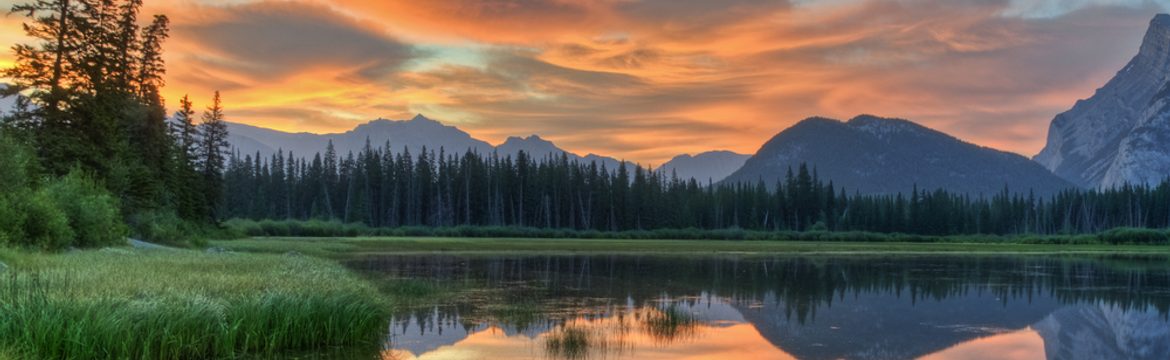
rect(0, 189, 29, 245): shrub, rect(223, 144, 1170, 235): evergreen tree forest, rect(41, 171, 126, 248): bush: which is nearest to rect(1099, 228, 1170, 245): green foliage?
rect(223, 144, 1170, 235): evergreen tree forest

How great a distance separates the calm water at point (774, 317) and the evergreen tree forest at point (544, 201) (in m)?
101

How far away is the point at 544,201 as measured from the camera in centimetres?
15738

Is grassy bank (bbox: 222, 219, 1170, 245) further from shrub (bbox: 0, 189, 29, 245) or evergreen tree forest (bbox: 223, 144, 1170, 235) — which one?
shrub (bbox: 0, 189, 29, 245)

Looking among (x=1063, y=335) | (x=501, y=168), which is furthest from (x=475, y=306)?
(x=501, y=168)

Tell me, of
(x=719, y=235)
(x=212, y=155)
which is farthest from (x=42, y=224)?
(x=719, y=235)

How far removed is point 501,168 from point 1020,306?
13048 centimetres

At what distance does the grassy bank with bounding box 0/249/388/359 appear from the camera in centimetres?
1269

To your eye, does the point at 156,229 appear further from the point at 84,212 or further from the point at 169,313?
the point at 169,313

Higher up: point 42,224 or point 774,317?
point 42,224

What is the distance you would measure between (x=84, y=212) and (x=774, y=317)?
29.4 meters

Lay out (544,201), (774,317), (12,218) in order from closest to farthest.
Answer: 1. (774,317)
2. (12,218)
3. (544,201)

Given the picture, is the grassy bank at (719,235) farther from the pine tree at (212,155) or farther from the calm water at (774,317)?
the calm water at (774,317)

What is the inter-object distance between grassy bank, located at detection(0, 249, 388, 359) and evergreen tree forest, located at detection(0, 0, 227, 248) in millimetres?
10204

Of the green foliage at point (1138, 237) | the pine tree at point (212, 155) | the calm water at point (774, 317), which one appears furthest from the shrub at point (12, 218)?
the green foliage at point (1138, 237)
